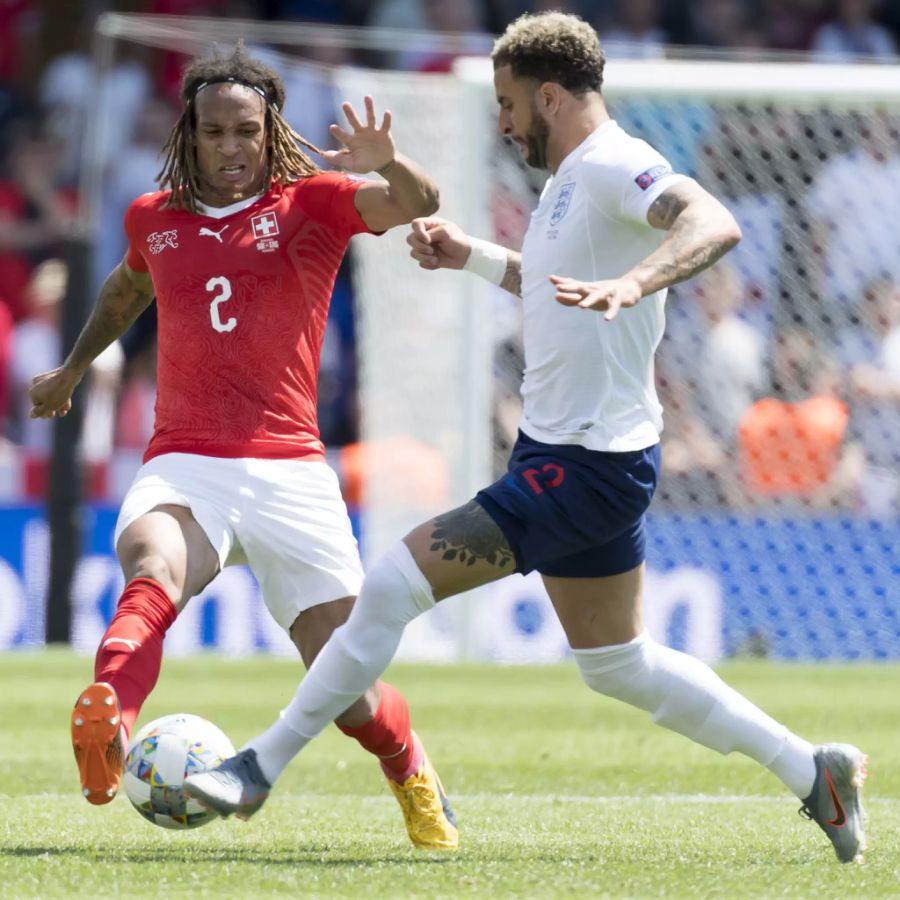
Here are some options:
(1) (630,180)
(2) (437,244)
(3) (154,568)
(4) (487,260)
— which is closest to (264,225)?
Result: (2) (437,244)

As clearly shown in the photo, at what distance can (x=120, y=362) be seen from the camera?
14523 mm

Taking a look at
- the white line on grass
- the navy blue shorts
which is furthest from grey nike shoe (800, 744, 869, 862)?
the white line on grass

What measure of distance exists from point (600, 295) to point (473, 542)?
0.81 meters

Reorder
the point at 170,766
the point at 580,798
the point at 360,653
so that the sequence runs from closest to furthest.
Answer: the point at 360,653 → the point at 170,766 → the point at 580,798

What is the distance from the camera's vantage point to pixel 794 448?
12.6m

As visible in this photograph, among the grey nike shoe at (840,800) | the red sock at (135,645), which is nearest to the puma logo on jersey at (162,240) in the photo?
the red sock at (135,645)

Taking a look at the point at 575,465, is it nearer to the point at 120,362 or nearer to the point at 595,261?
the point at 595,261

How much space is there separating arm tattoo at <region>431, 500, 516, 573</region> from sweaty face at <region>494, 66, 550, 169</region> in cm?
105

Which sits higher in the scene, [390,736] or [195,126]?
[195,126]

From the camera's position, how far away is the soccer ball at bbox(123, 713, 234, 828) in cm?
484

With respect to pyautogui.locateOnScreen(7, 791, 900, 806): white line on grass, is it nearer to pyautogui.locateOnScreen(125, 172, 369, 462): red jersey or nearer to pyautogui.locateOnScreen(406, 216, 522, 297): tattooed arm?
pyautogui.locateOnScreen(125, 172, 369, 462): red jersey

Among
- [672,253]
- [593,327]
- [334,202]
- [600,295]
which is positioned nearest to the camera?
[600,295]

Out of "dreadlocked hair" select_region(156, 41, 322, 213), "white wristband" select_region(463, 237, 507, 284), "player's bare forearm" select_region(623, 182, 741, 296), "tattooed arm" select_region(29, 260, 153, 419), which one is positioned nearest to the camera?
"player's bare forearm" select_region(623, 182, 741, 296)

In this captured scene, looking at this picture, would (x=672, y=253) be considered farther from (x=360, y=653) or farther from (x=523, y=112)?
(x=360, y=653)
